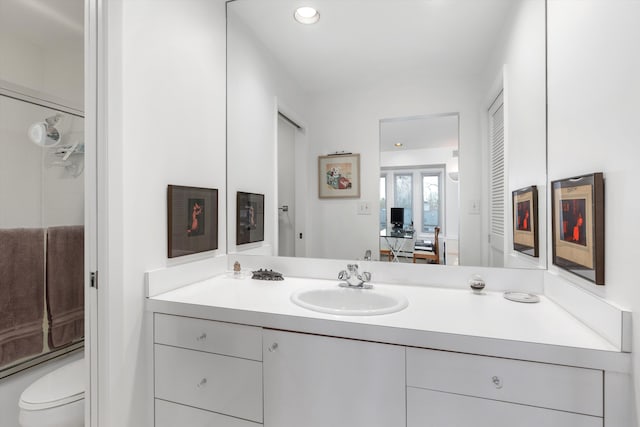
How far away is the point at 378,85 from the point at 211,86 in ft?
3.10

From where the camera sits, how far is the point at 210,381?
1223mm

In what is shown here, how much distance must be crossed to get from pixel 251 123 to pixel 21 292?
1.43 meters

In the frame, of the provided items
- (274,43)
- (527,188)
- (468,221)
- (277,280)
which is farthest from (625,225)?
(274,43)

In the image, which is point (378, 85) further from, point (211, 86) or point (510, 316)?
point (510, 316)

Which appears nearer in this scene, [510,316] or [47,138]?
[510,316]

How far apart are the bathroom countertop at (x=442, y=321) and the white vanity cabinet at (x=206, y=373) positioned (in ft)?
0.19

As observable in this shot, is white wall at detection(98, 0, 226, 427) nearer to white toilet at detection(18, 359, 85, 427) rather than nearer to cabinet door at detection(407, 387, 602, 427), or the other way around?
white toilet at detection(18, 359, 85, 427)

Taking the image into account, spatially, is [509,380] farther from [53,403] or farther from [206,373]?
[53,403]

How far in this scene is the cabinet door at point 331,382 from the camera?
3.23ft

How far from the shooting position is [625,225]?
0.78 meters

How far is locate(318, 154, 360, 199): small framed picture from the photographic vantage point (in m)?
1.71

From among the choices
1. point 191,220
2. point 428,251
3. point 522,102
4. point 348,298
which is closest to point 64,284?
point 191,220

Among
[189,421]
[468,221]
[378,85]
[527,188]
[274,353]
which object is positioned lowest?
[189,421]

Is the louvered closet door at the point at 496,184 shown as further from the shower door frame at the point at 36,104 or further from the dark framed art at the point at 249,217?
the shower door frame at the point at 36,104
